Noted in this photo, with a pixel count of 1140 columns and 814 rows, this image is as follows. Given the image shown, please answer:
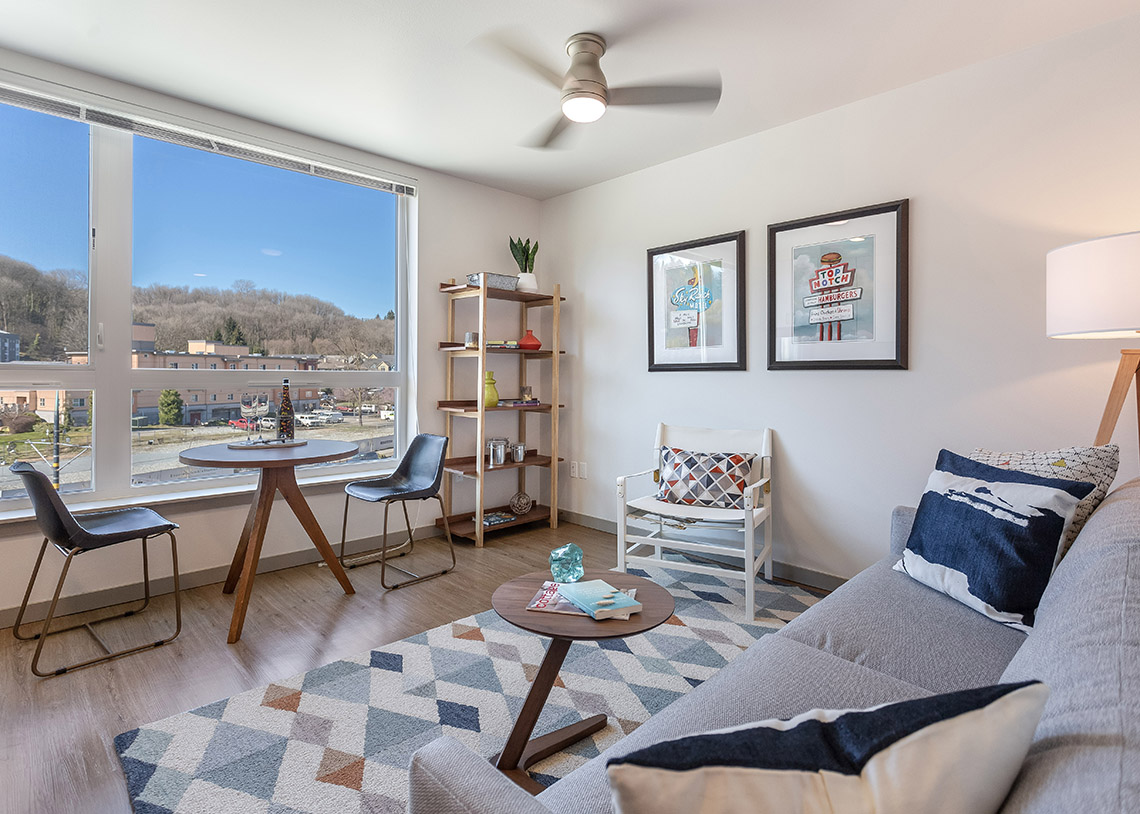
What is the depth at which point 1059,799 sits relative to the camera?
0.53 m

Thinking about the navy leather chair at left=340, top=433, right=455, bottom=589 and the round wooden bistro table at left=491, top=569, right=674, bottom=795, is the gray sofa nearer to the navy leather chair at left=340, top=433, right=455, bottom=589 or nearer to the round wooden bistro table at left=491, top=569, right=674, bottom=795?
the round wooden bistro table at left=491, top=569, right=674, bottom=795

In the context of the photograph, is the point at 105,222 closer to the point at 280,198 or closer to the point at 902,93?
the point at 280,198

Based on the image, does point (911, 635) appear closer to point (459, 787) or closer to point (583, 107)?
point (459, 787)

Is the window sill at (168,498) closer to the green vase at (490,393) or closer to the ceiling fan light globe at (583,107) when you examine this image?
the green vase at (490,393)

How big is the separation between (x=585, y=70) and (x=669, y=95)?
377mm

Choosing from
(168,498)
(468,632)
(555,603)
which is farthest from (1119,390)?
(168,498)

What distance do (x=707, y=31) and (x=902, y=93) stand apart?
3.67 ft

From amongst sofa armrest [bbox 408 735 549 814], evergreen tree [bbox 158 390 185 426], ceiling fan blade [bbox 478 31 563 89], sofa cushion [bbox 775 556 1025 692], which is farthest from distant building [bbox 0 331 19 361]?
sofa cushion [bbox 775 556 1025 692]

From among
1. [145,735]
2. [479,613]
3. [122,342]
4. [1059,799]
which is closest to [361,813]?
[145,735]

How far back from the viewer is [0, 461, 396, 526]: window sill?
263 centimetres

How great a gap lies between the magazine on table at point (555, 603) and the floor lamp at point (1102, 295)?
167 centimetres

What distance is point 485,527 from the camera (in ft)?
12.9

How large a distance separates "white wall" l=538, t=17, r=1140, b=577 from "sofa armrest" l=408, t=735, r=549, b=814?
262cm

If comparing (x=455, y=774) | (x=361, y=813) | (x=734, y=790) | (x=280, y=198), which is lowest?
(x=361, y=813)
